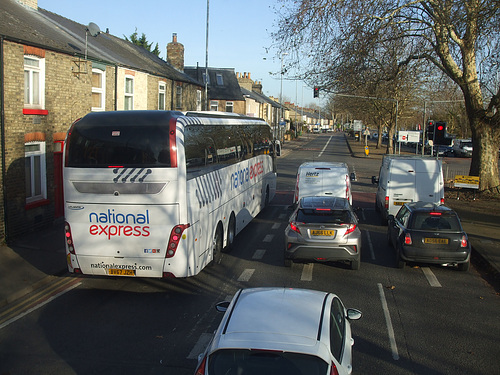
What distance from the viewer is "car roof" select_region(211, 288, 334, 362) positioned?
4199 millimetres

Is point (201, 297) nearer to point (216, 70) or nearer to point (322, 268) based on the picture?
point (322, 268)

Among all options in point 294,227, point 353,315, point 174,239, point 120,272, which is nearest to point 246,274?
point 294,227

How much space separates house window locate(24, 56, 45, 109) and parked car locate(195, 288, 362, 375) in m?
11.5

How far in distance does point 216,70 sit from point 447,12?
42.9 meters

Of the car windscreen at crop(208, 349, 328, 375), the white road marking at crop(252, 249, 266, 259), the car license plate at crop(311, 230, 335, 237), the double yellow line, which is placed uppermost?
the car windscreen at crop(208, 349, 328, 375)

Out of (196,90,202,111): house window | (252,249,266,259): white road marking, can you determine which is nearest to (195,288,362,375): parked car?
(252,249,266,259): white road marking

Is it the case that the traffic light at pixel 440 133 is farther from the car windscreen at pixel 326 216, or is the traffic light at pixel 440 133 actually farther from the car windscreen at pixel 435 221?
the car windscreen at pixel 326 216

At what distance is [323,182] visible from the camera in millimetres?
15961

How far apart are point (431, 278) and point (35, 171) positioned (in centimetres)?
1139

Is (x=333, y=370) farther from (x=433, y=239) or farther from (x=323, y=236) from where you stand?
(x=433, y=239)

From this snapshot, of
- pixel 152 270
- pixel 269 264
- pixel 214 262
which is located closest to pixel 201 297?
Answer: pixel 152 270

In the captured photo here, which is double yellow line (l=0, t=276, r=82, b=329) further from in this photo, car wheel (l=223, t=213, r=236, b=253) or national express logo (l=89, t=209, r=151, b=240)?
car wheel (l=223, t=213, r=236, b=253)

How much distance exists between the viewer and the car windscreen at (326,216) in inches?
432

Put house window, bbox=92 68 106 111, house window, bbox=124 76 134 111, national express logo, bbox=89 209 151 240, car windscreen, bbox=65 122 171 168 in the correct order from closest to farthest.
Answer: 1. car windscreen, bbox=65 122 171 168
2. national express logo, bbox=89 209 151 240
3. house window, bbox=92 68 106 111
4. house window, bbox=124 76 134 111
